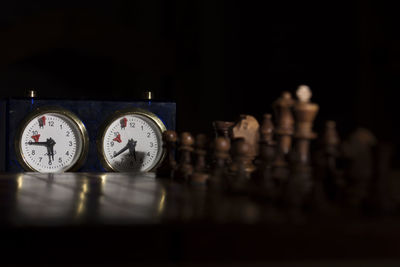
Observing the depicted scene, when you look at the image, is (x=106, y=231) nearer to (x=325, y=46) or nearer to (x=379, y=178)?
(x=379, y=178)

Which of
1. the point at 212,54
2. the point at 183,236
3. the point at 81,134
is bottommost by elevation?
the point at 183,236

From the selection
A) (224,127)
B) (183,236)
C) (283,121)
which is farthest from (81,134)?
(183,236)

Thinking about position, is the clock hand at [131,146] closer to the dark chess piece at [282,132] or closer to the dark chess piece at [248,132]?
the dark chess piece at [248,132]

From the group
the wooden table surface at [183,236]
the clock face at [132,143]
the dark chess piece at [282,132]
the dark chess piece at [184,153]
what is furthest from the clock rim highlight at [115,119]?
the wooden table surface at [183,236]

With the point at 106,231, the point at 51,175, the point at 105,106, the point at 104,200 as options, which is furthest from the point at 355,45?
the point at 106,231

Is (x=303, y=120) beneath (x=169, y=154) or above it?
above

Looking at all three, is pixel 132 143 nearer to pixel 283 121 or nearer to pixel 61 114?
pixel 61 114

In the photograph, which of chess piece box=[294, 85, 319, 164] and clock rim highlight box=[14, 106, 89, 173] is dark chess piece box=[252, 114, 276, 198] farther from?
clock rim highlight box=[14, 106, 89, 173]
